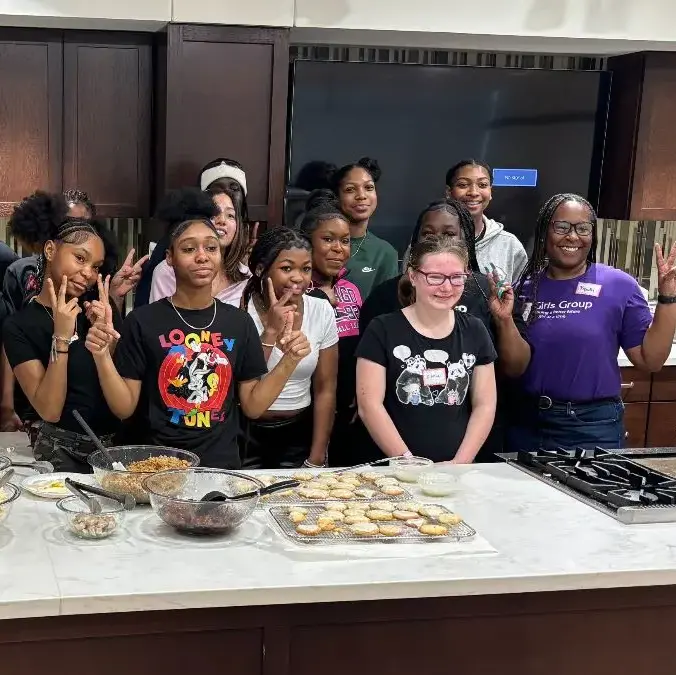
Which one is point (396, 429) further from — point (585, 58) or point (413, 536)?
point (585, 58)

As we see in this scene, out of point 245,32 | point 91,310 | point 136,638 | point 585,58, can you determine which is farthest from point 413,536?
point 585,58

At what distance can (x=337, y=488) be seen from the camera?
84.0 inches

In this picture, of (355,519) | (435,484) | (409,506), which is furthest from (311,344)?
(355,519)

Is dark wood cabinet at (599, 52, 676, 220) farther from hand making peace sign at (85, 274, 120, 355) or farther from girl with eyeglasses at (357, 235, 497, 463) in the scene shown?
hand making peace sign at (85, 274, 120, 355)

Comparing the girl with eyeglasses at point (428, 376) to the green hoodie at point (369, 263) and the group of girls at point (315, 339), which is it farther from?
the green hoodie at point (369, 263)

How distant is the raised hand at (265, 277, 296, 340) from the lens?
2758mm

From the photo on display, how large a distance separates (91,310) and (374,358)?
0.79m

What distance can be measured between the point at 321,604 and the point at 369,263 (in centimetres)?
201

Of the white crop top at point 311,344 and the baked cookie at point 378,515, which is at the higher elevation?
the white crop top at point 311,344

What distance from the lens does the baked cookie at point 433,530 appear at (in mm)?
1885

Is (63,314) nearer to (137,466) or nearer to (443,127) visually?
(137,466)

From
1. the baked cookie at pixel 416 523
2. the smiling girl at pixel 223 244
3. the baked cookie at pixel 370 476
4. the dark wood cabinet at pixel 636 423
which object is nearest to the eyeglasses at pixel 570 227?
the smiling girl at pixel 223 244

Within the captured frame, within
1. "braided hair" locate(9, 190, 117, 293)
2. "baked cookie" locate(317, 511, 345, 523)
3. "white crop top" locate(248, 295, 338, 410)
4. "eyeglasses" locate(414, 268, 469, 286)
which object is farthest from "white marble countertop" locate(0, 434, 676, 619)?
"white crop top" locate(248, 295, 338, 410)

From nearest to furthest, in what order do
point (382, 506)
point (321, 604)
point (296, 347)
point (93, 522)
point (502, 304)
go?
point (321, 604)
point (93, 522)
point (382, 506)
point (296, 347)
point (502, 304)
